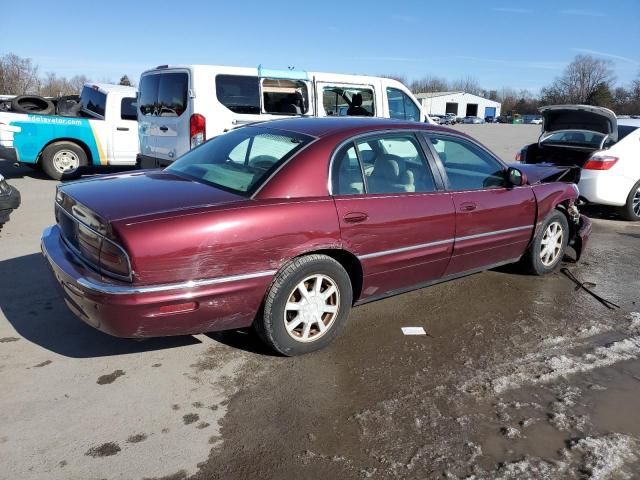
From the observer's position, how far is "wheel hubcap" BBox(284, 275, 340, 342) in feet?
11.2

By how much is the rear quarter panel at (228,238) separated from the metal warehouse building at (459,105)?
3924 inches

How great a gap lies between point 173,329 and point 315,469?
3.76ft

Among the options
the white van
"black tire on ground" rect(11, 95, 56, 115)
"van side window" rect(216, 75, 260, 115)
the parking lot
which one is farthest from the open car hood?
"black tire on ground" rect(11, 95, 56, 115)

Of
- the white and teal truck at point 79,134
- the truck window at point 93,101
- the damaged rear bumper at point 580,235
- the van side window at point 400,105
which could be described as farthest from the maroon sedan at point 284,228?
the truck window at point 93,101

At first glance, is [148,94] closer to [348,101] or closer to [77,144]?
[77,144]

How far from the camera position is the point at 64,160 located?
33.4ft

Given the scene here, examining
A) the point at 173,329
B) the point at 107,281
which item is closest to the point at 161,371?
the point at 173,329

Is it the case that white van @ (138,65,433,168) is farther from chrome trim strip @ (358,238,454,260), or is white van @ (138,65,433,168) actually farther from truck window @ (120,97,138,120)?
chrome trim strip @ (358,238,454,260)

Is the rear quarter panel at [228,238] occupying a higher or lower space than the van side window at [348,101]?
lower

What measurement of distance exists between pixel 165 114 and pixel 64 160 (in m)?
3.58

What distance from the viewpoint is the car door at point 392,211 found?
360cm

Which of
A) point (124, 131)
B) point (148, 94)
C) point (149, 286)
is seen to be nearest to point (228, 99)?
point (148, 94)

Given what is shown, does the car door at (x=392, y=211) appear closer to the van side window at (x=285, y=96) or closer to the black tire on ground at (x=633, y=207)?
the van side window at (x=285, y=96)

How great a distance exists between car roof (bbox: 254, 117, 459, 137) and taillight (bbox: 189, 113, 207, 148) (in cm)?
343
